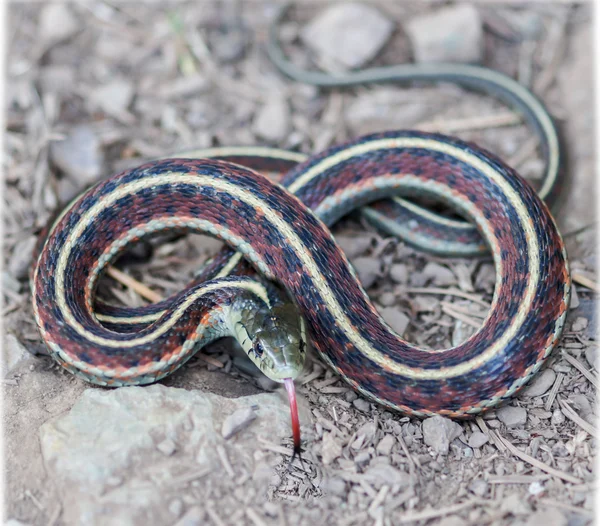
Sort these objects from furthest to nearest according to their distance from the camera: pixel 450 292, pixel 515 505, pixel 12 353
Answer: pixel 450 292 → pixel 12 353 → pixel 515 505

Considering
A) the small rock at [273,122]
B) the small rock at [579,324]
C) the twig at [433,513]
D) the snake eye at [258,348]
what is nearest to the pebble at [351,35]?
the small rock at [273,122]

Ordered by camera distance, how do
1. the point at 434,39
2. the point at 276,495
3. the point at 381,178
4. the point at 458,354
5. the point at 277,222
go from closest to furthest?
the point at 276,495, the point at 458,354, the point at 277,222, the point at 381,178, the point at 434,39

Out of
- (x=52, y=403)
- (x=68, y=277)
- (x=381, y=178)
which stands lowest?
(x=52, y=403)

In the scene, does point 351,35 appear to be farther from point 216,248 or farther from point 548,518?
point 548,518

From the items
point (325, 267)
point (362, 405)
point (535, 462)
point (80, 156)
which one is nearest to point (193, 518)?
point (362, 405)

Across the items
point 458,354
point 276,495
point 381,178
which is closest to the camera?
point 276,495

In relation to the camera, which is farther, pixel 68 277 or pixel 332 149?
pixel 332 149

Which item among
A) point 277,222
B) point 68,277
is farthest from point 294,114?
point 68,277

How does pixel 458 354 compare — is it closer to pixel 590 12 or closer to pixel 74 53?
pixel 590 12
